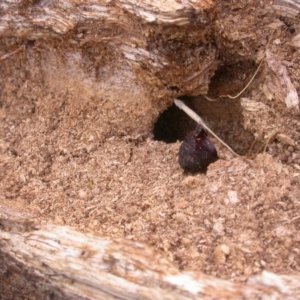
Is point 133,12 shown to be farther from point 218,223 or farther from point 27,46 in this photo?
point 218,223

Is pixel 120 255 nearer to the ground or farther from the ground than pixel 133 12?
nearer to the ground

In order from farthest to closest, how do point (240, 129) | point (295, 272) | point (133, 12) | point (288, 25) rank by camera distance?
1. point (240, 129)
2. point (288, 25)
3. point (133, 12)
4. point (295, 272)

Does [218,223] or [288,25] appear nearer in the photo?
[218,223]

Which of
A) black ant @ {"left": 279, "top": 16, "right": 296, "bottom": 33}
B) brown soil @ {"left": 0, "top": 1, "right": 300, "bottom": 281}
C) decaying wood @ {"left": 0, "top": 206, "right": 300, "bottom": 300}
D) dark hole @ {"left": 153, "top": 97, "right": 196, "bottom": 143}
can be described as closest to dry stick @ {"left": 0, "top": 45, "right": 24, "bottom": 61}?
brown soil @ {"left": 0, "top": 1, "right": 300, "bottom": 281}

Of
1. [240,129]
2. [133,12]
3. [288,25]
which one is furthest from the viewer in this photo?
[240,129]

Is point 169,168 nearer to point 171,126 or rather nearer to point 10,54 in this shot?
point 171,126

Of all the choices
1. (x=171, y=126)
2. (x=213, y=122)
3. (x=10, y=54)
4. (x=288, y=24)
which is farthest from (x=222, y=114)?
(x=10, y=54)

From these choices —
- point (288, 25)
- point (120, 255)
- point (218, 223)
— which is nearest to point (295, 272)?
point (218, 223)
